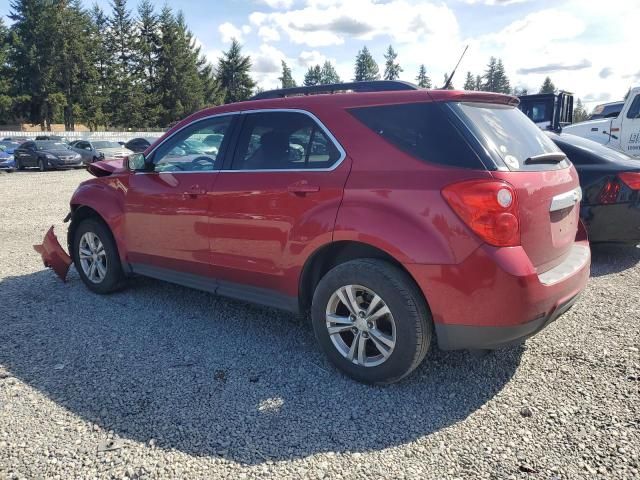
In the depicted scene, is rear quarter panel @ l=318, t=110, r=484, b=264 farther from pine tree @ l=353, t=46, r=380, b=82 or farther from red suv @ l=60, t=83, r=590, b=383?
pine tree @ l=353, t=46, r=380, b=82

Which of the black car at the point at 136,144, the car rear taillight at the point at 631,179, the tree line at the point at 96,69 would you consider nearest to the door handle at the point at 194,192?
the black car at the point at 136,144

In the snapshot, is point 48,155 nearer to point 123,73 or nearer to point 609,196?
point 609,196

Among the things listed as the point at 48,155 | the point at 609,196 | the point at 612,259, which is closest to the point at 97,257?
the point at 609,196

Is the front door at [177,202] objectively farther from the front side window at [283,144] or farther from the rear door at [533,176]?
the rear door at [533,176]

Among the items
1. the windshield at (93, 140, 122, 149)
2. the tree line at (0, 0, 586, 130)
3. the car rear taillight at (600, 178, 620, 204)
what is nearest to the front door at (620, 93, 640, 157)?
the car rear taillight at (600, 178, 620, 204)

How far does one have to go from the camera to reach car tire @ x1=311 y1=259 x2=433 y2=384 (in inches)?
118

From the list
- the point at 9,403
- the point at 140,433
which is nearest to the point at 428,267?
the point at 140,433

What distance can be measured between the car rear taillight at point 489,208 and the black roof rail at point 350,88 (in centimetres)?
88

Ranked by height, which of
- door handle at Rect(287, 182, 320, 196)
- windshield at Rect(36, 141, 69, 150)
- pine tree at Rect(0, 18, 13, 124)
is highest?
pine tree at Rect(0, 18, 13, 124)

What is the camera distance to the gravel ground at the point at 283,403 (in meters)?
2.52

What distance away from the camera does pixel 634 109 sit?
10.6 meters

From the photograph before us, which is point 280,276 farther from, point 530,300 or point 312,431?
point 530,300

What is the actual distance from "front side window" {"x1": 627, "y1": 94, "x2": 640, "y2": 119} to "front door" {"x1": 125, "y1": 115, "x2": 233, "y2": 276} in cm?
998

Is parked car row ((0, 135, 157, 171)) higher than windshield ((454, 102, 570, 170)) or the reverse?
the reverse
